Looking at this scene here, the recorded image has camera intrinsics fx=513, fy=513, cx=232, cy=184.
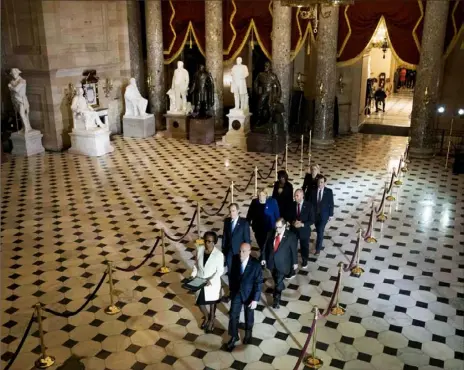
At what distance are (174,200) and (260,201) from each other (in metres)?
4.45

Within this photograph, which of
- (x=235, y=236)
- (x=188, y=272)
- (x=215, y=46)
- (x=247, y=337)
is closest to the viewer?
(x=247, y=337)

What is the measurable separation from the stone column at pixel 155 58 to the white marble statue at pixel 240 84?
373 centimetres

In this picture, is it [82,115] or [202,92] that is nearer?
[82,115]

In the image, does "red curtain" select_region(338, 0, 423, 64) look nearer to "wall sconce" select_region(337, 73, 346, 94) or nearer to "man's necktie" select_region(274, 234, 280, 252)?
"wall sconce" select_region(337, 73, 346, 94)

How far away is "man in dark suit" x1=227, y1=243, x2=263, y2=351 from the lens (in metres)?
6.25

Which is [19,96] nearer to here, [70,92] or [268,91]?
[70,92]

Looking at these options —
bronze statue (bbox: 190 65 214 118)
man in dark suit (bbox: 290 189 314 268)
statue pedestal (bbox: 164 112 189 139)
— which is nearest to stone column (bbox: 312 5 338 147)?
bronze statue (bbox: 190 65 214 118)

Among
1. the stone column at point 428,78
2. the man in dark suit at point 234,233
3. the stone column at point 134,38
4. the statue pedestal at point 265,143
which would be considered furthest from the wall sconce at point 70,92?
the man in dark suit at point 234,233

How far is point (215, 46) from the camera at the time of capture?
18.0m

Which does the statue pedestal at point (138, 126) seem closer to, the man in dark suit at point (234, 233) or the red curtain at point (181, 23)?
the red curtain at point (181, 23)

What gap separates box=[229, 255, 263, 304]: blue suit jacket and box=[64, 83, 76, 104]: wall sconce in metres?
12.4

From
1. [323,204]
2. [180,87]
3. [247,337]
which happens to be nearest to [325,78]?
[180,87]

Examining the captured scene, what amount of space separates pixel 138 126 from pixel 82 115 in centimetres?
274

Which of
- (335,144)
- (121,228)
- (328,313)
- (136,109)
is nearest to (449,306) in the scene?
(328,313)
